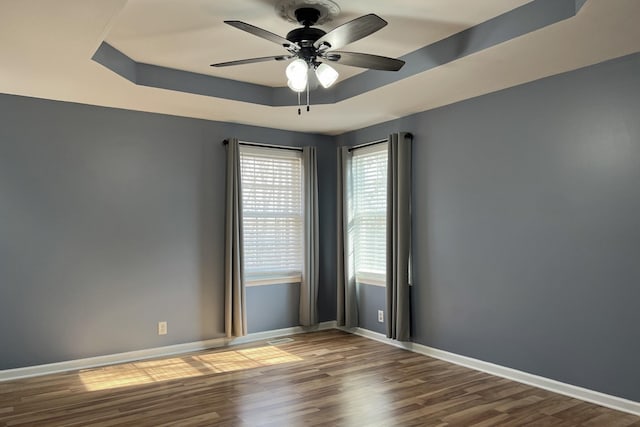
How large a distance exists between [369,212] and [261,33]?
3113 millimetres

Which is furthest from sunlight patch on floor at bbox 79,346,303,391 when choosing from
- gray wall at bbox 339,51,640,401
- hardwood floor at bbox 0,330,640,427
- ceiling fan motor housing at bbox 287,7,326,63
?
ceiling fan motor housing at bbox 287,7,326,63

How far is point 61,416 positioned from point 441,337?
319 cm

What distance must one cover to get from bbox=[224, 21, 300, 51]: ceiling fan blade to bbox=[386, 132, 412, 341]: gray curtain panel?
85.7 inches

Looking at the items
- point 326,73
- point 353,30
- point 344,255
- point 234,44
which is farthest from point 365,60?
point 344,255

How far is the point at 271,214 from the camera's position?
5.33 meters

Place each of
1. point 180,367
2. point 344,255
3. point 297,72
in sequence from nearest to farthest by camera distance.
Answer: point 297,72 → point 180,367 → point 344,255

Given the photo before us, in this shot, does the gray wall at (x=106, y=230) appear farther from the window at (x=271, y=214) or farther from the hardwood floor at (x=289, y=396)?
the hardwood floor at (x=289, y=396)

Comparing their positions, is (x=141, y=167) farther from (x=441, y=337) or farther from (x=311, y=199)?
(x=441, y=337)

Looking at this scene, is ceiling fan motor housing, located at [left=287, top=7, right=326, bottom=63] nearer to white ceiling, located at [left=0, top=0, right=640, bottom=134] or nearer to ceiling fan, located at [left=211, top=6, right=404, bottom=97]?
ceiling fan, located at [left=211, top=6, right=404, bottom=97]

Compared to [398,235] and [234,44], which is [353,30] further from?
[398,235]

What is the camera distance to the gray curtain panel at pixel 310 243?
17.8 feet

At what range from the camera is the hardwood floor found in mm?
3043

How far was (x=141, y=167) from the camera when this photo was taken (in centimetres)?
451

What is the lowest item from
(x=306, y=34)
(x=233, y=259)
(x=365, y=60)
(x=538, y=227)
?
(x=233, y=259)
